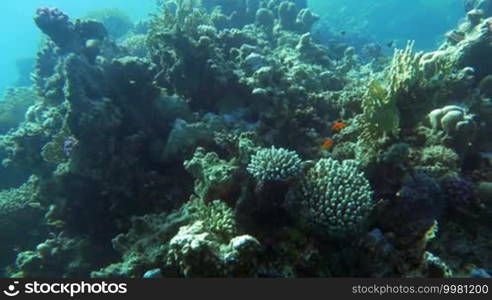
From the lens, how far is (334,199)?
4859 millimetres

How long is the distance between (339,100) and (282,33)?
26.2 ft

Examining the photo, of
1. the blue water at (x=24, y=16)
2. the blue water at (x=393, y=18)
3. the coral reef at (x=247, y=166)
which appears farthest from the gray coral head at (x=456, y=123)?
the blue water at (x=24, y=16)

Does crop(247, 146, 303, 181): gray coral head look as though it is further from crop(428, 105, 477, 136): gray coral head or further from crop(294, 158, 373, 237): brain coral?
crop(428, 105, 477, 136): gray coral head

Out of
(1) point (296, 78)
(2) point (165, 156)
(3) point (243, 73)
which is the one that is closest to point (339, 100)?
(1) point (296, 78)

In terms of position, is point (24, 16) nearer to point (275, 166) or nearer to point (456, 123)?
point (275, 166)

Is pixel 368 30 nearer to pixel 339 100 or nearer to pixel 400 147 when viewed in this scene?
pixel 339 100

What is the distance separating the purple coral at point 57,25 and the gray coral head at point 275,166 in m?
7.90

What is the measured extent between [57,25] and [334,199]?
30.4 ft

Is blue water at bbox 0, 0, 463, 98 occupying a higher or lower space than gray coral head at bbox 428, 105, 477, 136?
higher

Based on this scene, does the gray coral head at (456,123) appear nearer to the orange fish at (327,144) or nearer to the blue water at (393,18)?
the orange fish at (327,144)

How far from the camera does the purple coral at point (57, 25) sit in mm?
10695

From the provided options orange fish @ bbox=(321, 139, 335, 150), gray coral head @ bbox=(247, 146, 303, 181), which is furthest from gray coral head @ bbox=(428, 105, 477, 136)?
gray coral head @ bbox=(247, 146, 303, 181)

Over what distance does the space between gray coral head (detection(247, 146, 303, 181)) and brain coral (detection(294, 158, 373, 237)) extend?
0.67 ft

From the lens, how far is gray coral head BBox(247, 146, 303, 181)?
512 cm
